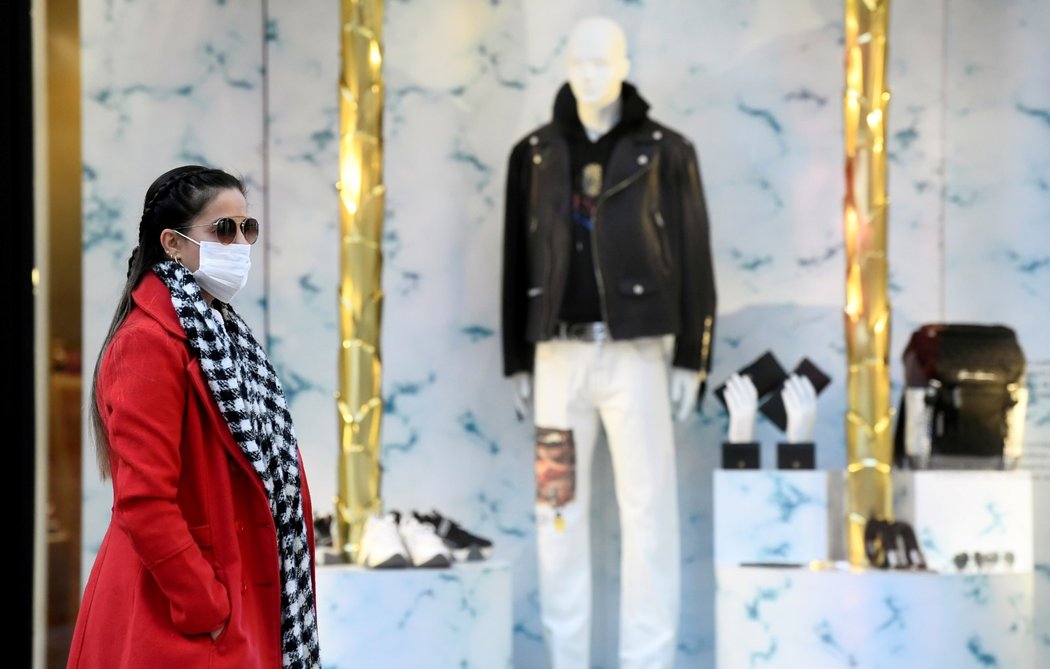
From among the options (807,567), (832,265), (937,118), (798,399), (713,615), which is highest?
(937,118)

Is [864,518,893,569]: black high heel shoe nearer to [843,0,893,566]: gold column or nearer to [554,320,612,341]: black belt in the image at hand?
[843,0,893,566]: gold column

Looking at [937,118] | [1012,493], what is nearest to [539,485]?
[1012,493]

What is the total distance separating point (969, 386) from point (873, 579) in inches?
30.0

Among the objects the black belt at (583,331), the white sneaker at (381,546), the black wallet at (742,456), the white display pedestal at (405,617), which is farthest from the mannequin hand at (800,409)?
the white sneaker at (381,546)

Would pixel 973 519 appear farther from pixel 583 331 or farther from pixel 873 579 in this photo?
pixel 583 331

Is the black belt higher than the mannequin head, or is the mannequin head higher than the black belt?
the mannequin head

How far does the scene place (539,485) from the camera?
4.60 meters

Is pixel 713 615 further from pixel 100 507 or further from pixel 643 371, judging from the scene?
pixel 100 507

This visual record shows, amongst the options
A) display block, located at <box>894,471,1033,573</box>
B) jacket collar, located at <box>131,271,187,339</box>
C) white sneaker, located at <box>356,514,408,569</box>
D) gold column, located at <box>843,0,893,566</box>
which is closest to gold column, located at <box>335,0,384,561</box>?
white sneaker, located at <box>356,514,408,569</box>

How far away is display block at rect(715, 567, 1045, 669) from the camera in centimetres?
403

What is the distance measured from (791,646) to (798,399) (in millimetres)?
858

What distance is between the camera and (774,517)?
14.2ft

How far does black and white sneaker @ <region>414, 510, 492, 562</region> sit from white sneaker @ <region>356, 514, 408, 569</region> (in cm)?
18

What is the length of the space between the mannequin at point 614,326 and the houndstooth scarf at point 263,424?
2.17 metres
